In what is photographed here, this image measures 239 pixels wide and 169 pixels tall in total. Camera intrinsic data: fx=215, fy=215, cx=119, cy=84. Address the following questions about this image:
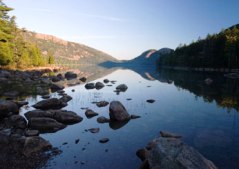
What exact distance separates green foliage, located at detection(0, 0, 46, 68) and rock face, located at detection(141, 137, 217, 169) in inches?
3021

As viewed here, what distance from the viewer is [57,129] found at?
71.9ft

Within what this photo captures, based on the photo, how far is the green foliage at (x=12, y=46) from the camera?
77625 millimetres

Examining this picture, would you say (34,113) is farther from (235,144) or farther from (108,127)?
(235,144)

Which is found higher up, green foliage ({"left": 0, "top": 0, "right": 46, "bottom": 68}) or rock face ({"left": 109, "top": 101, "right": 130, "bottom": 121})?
green foliage ({"left": 0, "top": 0, "right": 46, "bottom": 68})

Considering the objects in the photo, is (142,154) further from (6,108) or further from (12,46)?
(12,46)

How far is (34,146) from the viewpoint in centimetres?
1642

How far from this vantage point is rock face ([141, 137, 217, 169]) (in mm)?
10625

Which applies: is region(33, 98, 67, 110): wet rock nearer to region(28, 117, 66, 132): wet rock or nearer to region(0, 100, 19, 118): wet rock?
region(0, 100, 19, 118): wet rock

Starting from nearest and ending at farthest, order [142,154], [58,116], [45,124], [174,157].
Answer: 1. [174,157]
2. [142,154]
3. [45,124]
4. [58,116]

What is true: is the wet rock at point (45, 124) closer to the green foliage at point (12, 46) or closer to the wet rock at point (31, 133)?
the wet rock at point (31, 133)

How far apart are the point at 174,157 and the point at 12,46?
94.0 metres

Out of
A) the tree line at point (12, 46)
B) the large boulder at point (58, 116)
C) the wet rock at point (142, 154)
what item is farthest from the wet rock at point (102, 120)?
the tree line at point (12, 46)

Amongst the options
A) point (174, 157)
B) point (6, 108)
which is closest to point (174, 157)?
point (174, 157)

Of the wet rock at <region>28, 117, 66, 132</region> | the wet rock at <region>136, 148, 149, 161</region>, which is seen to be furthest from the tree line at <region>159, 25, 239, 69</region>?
the wet rock at <region>136, 148, 149, 161</region>
